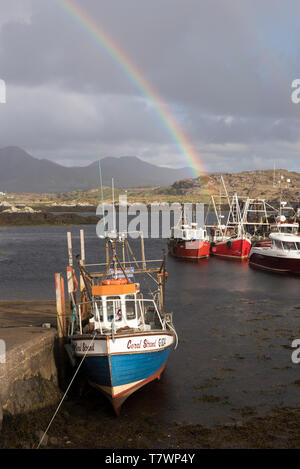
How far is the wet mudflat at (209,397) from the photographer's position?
13.5m

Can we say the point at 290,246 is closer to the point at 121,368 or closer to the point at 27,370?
the point at 121,368

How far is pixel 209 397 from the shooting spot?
1667 centimetres

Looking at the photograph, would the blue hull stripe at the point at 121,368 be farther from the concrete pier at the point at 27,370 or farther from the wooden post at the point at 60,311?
the wooden post at the point at 60,311

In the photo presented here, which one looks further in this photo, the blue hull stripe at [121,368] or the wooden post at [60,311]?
the wooden post at [60,311]

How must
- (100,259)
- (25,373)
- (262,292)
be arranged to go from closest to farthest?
(25,373) → (262,292) → (100,259)

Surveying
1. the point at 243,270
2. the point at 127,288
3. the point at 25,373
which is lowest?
the point at 243,270

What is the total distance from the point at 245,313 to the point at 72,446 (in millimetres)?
19371

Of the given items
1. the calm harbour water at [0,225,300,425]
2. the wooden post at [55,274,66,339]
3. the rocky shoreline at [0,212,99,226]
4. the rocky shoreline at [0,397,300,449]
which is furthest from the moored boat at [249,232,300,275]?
the rocky shoreline at [0,212,99,226]

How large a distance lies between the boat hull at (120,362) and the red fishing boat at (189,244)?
4514cm

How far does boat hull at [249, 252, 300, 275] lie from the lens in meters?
47.8

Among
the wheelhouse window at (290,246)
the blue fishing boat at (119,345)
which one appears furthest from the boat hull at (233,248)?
the blue fishing boat at (119,345)

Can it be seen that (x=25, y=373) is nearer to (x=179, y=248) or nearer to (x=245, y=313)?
(x=245, y=313)

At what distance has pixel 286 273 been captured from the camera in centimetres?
4850
